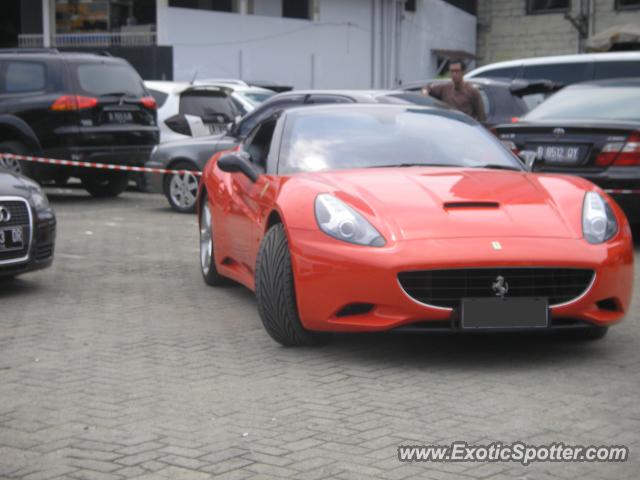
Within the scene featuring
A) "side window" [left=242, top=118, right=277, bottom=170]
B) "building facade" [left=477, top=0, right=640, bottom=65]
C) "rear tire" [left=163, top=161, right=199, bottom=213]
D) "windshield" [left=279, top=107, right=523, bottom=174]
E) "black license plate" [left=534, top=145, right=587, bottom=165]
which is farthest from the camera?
"building facade" [left=477, top=0, right=640, bottom=65]

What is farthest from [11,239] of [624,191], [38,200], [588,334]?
[624,191]

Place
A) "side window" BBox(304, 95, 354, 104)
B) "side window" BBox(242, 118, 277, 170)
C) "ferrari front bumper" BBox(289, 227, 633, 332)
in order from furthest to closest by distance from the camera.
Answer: "side window" BBox(304, 95, 354, 104), "side window" BBox(242, 118, 277, 170), "ferrari front bumper" BBox(289, 227, 633, 332)

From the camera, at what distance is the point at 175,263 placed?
33.9 feet

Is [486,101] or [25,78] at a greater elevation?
[25,78]

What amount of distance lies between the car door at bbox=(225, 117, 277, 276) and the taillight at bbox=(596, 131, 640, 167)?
3.85 metres

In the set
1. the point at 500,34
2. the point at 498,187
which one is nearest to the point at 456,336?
the point at 498,187

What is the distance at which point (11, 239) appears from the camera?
332 inches

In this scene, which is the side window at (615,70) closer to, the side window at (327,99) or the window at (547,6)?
the side window at (327,99)

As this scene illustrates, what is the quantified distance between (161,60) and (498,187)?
77.5ft

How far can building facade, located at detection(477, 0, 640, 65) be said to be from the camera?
128ft

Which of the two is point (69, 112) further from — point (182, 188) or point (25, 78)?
point (182, 188)

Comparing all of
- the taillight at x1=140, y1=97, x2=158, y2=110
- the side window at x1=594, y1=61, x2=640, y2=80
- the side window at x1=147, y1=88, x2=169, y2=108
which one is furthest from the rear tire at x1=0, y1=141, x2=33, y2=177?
the side window at x1=594, y1=61, x2=640, y2=80

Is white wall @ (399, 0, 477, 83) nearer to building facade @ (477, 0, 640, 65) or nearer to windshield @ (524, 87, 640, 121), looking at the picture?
building facade @ (477, 0, 640, 65)

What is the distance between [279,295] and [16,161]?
9.77 metres
